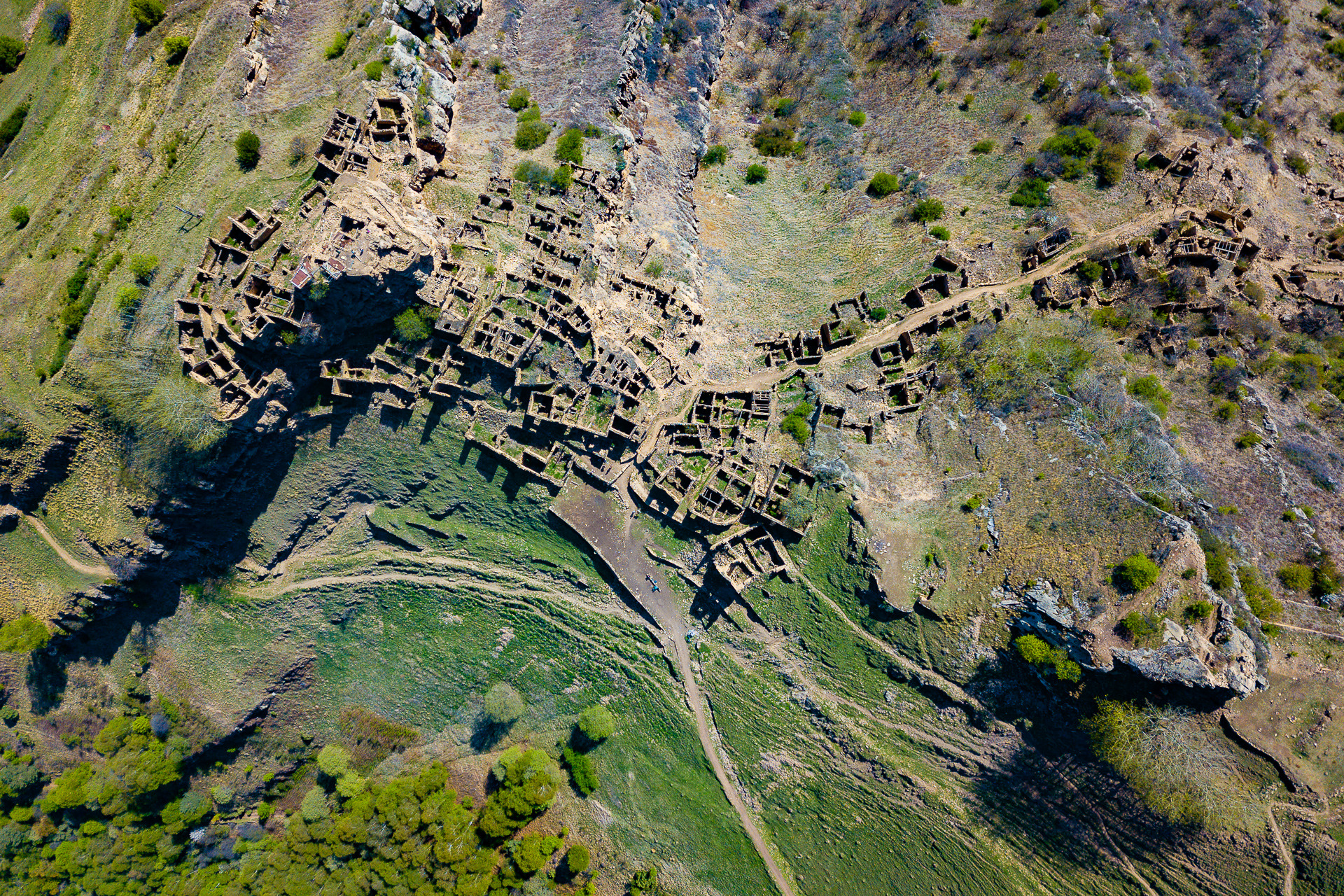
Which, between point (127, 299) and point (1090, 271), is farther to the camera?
point (1090, 271)

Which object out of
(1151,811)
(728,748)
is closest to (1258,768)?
(1151,811)

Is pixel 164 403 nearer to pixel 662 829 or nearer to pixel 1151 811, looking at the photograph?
pixel 662 829

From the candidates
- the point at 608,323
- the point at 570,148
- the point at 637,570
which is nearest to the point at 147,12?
the point at 570,148

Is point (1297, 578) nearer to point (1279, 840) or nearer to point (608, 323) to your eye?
point (1279, 840)

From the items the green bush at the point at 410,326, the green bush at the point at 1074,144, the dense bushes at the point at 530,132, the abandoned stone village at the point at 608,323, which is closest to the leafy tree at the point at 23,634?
the abandoned stone village at the point at 608,323

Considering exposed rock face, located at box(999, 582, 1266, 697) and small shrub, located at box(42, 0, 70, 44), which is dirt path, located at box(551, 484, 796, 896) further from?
small shrub, located at box(42, 0, 70, 44)

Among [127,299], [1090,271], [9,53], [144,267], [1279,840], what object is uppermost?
[1090,271]

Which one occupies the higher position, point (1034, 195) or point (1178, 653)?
point (1034, 195)
